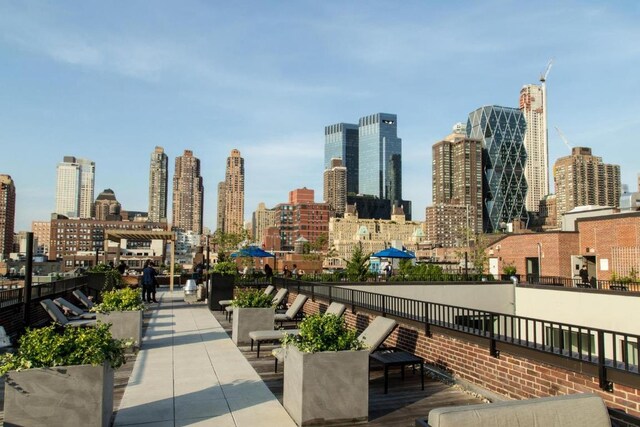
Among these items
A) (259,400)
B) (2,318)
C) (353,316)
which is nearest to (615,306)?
(353,316)

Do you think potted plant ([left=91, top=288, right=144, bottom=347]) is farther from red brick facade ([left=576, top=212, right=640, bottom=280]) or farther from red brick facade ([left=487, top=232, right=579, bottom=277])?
red brick facade ([left=487, top=232, right=579, bottom=277])

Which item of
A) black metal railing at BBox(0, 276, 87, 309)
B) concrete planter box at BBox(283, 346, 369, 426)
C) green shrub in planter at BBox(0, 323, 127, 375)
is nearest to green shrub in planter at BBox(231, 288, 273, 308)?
black metal railing at BBox(0, 276, 87, 309)

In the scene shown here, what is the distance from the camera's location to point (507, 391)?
7.31 meters

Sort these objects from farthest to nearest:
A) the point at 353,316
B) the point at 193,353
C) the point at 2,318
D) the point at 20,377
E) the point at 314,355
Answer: the point at 353,316 → the point at 2,318 → the point at 193,353 → the point at 314,355 → the point at 20,377

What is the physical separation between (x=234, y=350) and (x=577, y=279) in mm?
26862

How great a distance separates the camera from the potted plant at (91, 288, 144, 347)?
10.9 meters

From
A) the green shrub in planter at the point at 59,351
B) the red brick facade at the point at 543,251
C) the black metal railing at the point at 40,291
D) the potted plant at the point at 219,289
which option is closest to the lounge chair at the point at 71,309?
the black metal railing at the point at 40,291

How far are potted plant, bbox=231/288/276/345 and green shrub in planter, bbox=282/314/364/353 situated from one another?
530 centimetres

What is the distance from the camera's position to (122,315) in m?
11.0

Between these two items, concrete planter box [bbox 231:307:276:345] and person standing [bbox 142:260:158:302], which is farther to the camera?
person standing [bbox 142:260:158:302]

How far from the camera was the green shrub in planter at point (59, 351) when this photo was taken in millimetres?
5301

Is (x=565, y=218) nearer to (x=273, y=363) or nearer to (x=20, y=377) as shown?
(x=273, y=363)

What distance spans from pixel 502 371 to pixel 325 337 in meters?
2.99

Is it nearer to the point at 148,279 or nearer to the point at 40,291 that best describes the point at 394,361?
the point at 40,291
